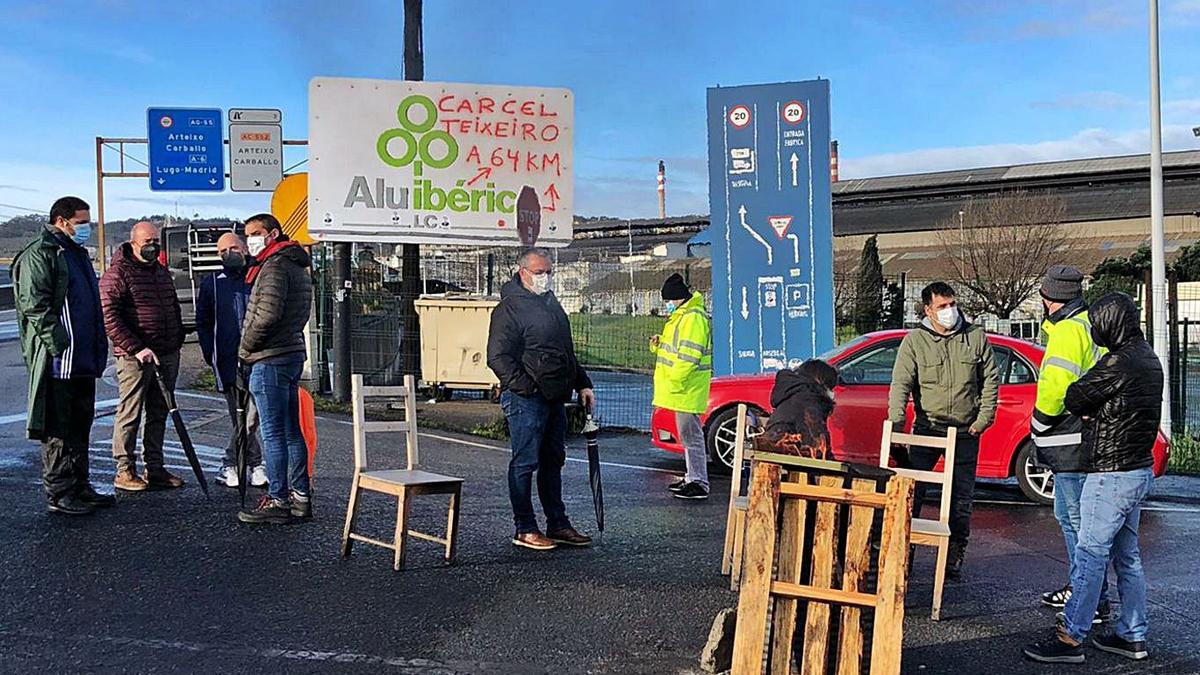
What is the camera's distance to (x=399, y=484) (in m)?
6.39

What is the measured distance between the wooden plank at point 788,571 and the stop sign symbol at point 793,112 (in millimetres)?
8885

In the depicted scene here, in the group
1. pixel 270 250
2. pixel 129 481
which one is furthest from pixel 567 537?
pixel 129 481

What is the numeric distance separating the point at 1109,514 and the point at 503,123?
9.73 meters

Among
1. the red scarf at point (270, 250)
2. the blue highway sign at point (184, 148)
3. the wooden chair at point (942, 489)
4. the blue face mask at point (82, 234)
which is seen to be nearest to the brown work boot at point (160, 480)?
the blue face mask at point (82, 234)

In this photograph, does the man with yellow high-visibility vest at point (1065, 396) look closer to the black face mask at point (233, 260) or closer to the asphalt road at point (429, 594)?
the asphalt road at point (429, 594)

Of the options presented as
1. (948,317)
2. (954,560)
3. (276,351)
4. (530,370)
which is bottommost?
(954,560)

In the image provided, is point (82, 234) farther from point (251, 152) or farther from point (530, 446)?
point (251, 152)

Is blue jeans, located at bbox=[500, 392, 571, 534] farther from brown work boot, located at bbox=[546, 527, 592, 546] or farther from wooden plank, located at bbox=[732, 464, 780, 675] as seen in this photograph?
wooden plank, located at bbox=[732, 464, 780, 675]

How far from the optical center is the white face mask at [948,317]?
6.84m

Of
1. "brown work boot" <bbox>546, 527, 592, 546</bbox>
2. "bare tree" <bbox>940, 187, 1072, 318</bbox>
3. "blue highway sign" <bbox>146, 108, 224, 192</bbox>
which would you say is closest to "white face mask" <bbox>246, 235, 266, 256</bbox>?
"brown work boot" <bbox>546, 527, 592, 546</bbox>

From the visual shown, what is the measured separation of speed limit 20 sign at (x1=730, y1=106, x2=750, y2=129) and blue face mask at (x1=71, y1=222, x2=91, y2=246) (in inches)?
295

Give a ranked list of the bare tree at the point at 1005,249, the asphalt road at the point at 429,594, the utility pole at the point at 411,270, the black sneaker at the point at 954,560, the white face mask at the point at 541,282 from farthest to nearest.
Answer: the bare tree at the point at 1005,249, the utility pole at the point at 411,270, the white face mask at the point at 541,282, the black sneaker at the point at 954,560, the asphalt road at the point at 429,594

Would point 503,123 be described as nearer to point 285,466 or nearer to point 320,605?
point 285,466

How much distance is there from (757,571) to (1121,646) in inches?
89.7
